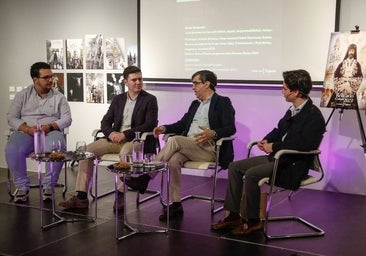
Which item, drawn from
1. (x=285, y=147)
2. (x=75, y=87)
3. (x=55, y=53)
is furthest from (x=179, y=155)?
(x=55, y=53)

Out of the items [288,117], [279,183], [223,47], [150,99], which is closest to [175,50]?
[223,47]

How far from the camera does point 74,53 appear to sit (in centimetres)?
630

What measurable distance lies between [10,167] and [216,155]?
206 cm

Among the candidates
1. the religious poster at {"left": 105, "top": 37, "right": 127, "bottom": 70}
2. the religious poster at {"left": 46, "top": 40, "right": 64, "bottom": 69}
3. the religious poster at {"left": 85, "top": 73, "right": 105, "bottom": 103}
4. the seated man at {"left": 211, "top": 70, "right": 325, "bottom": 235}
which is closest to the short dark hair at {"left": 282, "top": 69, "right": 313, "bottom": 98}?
the seated man at {"left": 211, "top": 70, "right": 325, "bottom": 235}

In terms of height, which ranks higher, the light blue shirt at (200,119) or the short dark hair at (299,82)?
the short dark hair at (299,82)

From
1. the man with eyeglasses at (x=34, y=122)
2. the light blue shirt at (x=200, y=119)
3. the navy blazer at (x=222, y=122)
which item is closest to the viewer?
the navy blazer at (x=222, y=122)

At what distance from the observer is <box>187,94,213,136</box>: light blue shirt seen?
14.6 feet

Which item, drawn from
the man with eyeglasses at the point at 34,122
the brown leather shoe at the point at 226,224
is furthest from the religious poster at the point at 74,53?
the brown leather shoe at the point at 226,224

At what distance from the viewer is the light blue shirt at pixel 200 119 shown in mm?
4461

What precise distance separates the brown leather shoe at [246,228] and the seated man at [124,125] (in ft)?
3.74

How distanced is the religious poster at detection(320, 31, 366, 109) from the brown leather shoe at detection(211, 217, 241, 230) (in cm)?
147

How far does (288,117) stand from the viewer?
3832 millimetres

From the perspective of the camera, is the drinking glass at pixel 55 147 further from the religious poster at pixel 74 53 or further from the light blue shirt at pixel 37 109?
the religious poster at pixel 74 53

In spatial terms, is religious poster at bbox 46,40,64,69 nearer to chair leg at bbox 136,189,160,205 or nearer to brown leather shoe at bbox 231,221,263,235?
chair leg at bbox 136,189,160,205
